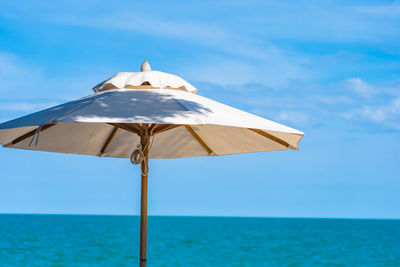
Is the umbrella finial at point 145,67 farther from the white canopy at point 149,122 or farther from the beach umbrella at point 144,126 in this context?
the white canopy at point 149,122

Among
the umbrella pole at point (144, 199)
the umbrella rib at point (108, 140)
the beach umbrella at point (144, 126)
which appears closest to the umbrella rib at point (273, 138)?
the beach umbrella at point (144, 126)

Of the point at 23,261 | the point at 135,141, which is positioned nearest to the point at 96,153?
the point at 135,141

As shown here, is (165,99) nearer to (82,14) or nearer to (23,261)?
(82,14)

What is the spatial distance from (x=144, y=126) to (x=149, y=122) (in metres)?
1.06

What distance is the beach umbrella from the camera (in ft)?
9.16

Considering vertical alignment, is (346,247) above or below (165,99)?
below

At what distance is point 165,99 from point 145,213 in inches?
45.5

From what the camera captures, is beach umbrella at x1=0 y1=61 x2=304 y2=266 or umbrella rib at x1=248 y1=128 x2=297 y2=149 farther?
umbrella rib at x1=248 y1=128 x2=297 y2=149

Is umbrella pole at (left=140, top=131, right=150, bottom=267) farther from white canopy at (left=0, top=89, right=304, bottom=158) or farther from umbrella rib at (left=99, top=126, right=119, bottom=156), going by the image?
umbrella rib at (left=99, top=126, right=119, bottom=156)

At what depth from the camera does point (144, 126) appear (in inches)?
147

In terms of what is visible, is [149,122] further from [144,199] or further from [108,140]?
[108,140]

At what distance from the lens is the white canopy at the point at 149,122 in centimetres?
278

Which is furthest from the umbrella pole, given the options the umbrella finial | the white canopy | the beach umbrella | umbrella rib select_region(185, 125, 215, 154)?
umbrella rib select_region(185, 125, 215, 154)

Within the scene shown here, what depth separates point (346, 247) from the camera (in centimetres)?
2361
